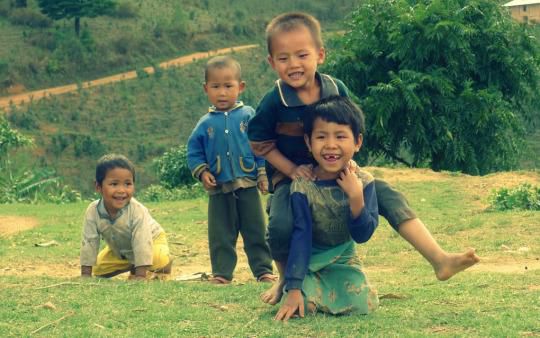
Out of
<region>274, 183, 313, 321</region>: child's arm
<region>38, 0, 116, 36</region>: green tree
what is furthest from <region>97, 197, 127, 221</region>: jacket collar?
<region>38, 0, 116, 36</region>: green tree

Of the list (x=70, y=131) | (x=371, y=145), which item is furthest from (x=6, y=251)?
(x=70, y=131)

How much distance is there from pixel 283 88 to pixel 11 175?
447 inches

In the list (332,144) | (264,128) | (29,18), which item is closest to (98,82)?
(29,18)

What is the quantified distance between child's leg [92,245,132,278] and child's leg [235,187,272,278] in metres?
0.84

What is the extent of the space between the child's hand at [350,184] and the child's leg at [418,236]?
0.23 meters

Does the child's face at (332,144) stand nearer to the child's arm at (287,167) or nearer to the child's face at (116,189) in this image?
the child's arm at (287,167)

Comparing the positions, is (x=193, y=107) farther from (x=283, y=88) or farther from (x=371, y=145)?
(x=283, y=88)

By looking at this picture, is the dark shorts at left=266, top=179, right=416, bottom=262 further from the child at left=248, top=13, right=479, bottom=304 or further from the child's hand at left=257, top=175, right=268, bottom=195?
the child's hand at left=257, top=175, right=268, bottom=195

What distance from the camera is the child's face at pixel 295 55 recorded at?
502 cm

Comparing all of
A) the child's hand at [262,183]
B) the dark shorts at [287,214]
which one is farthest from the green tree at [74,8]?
the dark shorts at [287,214]

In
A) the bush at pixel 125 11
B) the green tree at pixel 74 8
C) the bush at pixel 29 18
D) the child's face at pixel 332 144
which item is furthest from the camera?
the bush at pixel 125 11

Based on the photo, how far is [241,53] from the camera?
33781 mm

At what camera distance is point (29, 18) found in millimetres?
33344

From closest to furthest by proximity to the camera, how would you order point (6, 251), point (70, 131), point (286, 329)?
point (286, 329) → point (6, 251) → point (70, 131)
